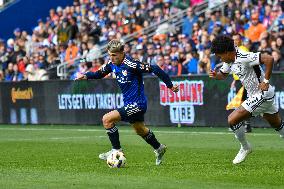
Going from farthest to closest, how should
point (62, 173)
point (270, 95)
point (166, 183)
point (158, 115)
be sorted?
1. point (158, 115)
2. point (270, 95)
3. point (62, 173)
4. point (166, 183)

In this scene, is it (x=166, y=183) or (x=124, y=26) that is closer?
(x=166, y=183)

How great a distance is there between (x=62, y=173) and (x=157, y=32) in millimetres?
18331

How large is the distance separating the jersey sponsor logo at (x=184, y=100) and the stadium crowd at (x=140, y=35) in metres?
1.28

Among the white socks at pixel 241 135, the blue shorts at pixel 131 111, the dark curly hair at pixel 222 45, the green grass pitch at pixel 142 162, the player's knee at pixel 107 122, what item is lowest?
the green grass pitch at pixel 142 162

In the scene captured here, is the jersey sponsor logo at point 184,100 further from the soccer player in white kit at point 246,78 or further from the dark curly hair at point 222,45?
the dark curly hair at point 222,45

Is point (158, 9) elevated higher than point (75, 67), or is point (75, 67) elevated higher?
point (158, 9)

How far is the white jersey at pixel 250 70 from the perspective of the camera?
45.3ft

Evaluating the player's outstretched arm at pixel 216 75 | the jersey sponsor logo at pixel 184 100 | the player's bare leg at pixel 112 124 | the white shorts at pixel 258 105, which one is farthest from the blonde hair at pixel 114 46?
the jersey sponsor logo at pixel 184 100

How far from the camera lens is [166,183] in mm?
11500

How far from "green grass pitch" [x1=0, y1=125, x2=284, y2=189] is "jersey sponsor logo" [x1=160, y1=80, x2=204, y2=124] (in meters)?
0.85

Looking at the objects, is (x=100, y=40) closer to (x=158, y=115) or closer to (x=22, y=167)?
(x=158, y=115)

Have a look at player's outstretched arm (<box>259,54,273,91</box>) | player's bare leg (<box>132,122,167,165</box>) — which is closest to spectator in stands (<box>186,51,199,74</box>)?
player's bare leg (<box>132,122,167,165</box>)

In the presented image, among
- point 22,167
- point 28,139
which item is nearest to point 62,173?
point 22,167

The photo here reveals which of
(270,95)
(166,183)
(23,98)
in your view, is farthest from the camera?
(23,98)
